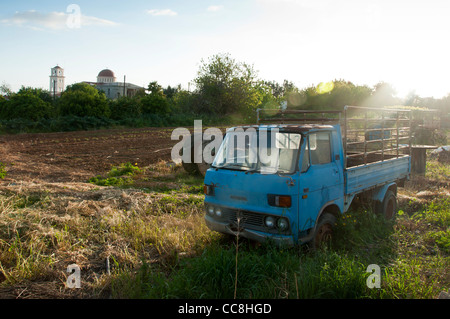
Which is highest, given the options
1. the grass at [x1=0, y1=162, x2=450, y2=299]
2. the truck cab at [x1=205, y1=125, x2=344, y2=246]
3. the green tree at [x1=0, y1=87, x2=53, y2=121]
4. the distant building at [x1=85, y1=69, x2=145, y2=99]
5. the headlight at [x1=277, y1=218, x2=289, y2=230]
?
the distant building at [x1=85, y1=69, x2=145, y2=99]

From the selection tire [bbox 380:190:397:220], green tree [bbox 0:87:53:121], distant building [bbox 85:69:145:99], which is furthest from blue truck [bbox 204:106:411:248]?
distant building [bbox 85:69:145:99]

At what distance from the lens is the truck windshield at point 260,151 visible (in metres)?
5.00

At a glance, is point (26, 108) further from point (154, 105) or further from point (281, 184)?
point (281, 184)

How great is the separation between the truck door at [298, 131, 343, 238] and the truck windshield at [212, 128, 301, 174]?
20cm

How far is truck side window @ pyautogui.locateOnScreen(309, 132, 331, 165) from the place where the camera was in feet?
17.0

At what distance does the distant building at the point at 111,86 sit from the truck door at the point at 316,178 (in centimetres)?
7791

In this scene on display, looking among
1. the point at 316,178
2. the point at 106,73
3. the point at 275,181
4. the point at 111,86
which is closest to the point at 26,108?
the point at 275,181

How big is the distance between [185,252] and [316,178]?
85.4 inches

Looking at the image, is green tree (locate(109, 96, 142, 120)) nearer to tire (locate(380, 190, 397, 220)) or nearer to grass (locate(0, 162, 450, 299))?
grass (locate(0, 162, 450, 299))

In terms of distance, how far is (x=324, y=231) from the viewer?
5258 mm

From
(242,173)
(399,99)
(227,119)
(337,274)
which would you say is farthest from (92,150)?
(399,99)

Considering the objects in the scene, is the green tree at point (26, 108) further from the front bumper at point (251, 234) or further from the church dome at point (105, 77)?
the church dome at point (105, 77)

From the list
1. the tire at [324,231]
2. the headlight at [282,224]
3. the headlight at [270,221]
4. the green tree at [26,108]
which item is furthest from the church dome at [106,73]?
the headlight at [282,224]
